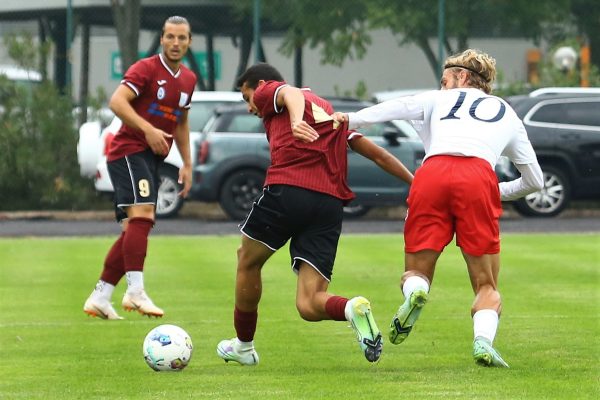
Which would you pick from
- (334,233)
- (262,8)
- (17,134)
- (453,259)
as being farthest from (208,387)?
(262,8)

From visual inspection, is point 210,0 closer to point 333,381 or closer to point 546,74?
point 546,74

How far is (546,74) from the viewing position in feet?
88.0

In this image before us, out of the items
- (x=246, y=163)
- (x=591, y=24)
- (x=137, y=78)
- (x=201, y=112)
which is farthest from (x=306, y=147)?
(x=591, y=24)

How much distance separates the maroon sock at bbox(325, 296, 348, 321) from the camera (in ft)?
25.7

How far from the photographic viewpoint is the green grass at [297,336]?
7.30 metres

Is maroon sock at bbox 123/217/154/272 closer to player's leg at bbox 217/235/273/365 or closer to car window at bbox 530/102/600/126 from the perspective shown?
player's leg at bbox 217/235/273/365

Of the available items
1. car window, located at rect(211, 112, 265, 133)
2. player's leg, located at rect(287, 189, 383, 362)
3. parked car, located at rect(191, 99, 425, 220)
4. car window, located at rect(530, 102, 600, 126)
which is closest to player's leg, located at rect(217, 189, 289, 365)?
player's leg, located at rect(287, 189, 383, 362)

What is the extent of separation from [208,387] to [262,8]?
65.0 feet

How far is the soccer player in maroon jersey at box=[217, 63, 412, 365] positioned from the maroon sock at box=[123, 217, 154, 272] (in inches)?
98.3

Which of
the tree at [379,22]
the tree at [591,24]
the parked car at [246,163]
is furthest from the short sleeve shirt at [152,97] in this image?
the tree at [591,24]

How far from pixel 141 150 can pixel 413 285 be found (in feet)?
11.5

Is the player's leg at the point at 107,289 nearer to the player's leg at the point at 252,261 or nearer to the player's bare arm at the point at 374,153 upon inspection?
the player's leg at the point at 252,261

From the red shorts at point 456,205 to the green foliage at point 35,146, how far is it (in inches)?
636

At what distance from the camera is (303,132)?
25.1 feet
